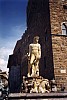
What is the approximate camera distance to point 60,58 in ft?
53.8

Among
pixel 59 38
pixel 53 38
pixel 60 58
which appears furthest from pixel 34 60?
pixel 59 38

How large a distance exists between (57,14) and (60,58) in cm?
421

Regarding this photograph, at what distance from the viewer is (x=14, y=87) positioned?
2439cm

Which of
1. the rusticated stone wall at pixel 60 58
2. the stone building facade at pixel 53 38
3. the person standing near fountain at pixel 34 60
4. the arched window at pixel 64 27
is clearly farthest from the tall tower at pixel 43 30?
the person standing near fountain at pixel 34 60

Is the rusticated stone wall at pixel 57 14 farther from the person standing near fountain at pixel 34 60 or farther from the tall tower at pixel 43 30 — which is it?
the person standing near fountain at pixel 34 60

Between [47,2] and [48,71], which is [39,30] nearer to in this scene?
[47,2]

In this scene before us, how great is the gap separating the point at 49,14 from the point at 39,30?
116 inches

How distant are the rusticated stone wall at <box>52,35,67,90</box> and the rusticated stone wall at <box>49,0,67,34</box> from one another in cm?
77

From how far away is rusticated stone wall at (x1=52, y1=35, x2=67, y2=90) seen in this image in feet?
51.5

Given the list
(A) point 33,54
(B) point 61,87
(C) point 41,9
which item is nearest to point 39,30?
(C) point 41,9

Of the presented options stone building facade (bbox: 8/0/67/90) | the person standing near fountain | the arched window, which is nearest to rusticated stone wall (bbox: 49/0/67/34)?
stone building facade (bbox: 8/0/67/90)

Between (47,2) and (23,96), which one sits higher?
(47,2)

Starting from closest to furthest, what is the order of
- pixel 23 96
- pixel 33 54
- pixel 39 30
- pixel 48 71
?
pixel 23 96, pixel 33 54, pixel 48 71, pixel 39 30

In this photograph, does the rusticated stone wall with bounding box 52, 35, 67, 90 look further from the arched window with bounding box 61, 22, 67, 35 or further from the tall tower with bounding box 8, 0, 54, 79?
the arched window with bounding box 61, 22, 67, 35
